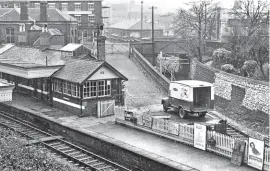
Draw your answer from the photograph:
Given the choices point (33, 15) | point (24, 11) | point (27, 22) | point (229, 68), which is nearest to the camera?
point (229, 68)

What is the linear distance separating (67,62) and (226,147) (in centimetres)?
1616

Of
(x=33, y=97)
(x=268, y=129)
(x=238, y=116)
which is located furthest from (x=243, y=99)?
(x=33, y=97)

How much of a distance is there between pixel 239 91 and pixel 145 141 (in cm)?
1269

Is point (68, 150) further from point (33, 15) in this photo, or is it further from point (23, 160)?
Answer: point (33, 15)

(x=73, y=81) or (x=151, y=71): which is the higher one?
(x=73, y=81)

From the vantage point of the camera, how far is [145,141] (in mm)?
23047

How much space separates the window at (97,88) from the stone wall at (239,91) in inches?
409

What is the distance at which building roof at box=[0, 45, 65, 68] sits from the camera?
33.8 meters

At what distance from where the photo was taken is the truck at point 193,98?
2742cm

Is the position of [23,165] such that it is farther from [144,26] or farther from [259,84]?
[144,26]

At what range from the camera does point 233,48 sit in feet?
139

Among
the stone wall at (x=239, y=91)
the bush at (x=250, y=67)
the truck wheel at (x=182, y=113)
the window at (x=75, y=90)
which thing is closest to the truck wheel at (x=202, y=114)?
the truck wheel at (x=182, y=113)

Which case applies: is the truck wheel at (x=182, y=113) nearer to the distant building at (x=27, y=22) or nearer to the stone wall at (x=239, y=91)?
the stone wall at (x=239, y=91)

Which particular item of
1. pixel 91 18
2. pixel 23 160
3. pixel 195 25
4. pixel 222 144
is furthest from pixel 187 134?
pixel 91 18
